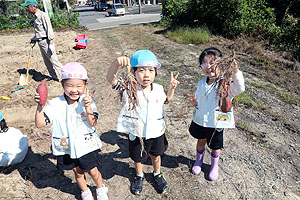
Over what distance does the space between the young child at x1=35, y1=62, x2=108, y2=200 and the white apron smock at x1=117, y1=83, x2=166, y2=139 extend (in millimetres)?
322

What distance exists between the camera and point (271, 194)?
2432 mm

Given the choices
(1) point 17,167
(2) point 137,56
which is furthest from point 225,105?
(1) point 17,167

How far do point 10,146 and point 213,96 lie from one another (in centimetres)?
261

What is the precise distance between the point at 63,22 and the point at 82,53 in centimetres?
739

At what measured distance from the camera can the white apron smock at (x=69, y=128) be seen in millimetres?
1953

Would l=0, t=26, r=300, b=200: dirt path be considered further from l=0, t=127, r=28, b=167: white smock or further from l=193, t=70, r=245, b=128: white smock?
l=193, t=70, r=245, b=128: white smock

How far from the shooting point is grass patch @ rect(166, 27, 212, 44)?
880 centimetres

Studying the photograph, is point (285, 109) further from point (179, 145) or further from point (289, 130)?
point (179, 145)

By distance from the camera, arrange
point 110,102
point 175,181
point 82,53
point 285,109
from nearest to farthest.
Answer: point 175,181 < point 285,109 < point 110,102 < point 82,53

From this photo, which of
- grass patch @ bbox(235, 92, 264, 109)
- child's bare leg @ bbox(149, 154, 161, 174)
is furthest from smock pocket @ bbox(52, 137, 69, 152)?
grass patch @ bbox(235, 92, 264, 109)

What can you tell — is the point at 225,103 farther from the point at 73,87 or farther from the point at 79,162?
the point at 79,162

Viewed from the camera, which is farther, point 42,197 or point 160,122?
point 42,197

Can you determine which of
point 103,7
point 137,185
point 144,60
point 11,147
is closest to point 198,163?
point 137,185

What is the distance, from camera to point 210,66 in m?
2.07
